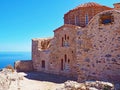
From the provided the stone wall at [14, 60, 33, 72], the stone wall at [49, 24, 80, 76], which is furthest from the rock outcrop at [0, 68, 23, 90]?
→ the stone wall at [14, 60, 33, 72]

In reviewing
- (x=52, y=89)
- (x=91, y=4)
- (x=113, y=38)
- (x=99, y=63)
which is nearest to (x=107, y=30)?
(x=113, y=38)

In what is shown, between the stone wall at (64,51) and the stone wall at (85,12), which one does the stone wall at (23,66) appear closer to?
the stone wall at (64,51)

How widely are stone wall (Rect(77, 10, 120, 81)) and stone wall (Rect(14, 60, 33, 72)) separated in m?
12.1

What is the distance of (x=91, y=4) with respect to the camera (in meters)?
24.4

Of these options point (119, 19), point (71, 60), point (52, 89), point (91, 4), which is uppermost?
point (91, 4)

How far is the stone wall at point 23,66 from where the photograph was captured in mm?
25983

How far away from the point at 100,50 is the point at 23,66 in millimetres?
14310

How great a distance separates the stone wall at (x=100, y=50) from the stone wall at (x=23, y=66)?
12.1 metres

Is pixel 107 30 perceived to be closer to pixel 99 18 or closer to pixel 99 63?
pixel 99 18

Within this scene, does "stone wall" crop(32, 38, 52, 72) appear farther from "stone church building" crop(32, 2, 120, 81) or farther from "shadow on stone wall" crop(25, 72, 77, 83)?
"stone church building" crop(32, 2, 120, 81)

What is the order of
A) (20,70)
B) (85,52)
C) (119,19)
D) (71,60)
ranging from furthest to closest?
1. (20,70)
2. (71,60)
3. (85,52)
4. (119,19)

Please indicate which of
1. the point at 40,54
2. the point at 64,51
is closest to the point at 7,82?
the point at 64,51

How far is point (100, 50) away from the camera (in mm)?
14445

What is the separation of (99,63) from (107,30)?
2.45 meters
